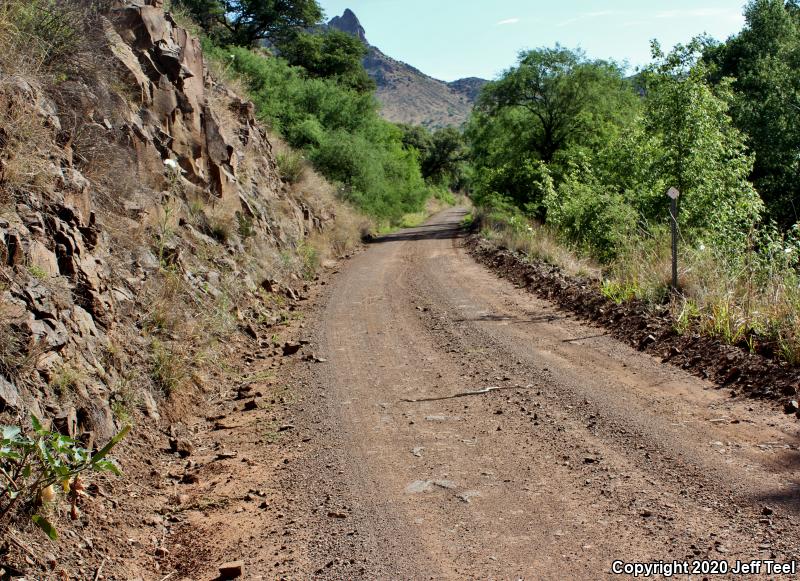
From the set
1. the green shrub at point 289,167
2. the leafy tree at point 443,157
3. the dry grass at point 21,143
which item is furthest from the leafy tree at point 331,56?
the dry grass at point 21,143

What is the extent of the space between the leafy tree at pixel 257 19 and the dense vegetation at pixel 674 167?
53.6ft

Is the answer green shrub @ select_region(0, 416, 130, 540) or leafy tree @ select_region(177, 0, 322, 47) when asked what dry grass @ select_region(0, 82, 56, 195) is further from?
leafy tree @ select_region(177, 0, 322, 47)

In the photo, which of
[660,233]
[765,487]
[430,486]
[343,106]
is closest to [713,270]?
[660,233]

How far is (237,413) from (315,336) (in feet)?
10.6

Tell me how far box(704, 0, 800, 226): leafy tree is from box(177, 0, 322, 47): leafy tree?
23.6 meters

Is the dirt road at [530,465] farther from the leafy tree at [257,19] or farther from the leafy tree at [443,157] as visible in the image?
the leafy tree at [443,157]

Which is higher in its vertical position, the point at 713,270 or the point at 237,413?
the point at 713,270

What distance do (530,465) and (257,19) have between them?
41.7 meters

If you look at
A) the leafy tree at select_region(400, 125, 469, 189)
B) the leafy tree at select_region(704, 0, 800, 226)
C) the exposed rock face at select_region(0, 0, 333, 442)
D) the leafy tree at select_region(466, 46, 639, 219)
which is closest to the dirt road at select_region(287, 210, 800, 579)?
the exposed rock face at select_region(0, 0, 333, 442)

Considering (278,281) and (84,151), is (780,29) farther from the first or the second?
(84,151)

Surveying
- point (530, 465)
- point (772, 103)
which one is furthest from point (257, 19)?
point (530, 465)

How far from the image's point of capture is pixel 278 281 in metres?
14.1

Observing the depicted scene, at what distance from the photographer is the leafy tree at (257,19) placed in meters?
39.6

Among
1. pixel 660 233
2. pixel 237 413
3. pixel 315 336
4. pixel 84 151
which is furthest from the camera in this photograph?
pixel 660 233
